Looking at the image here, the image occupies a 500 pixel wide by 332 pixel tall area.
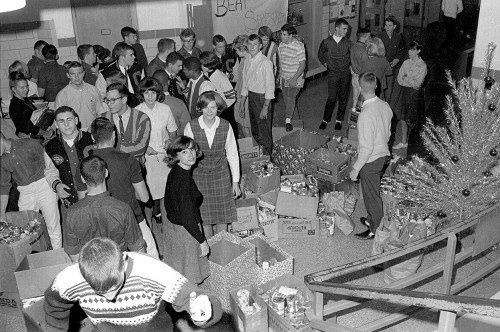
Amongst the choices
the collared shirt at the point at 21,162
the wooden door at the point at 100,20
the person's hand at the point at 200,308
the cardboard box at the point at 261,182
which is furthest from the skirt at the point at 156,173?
the wooden door at the point at 100,20

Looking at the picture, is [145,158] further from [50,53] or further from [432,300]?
[432,300]

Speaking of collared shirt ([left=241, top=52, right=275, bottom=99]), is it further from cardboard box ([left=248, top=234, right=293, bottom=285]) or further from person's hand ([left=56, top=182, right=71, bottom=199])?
person's hand ([left=56, top=182, right=71, bottom=199])

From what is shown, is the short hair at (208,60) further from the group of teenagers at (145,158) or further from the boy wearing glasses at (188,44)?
the boy wearing glasses at (188,44)

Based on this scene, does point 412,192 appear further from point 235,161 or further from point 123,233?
point 123,233

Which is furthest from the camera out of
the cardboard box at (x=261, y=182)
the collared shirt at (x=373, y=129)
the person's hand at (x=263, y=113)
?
the person's hand at (x=263, y=113)

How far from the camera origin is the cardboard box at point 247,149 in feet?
21.9

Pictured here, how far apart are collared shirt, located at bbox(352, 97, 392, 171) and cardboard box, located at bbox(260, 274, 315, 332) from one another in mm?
1529

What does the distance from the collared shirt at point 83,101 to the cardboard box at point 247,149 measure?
1.71 m

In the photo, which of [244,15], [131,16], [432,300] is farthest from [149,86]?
[244,15]

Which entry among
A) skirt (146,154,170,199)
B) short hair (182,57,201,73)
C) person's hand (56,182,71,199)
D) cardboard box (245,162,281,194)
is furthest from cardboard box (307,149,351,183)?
person's hand (56,182,71,199)

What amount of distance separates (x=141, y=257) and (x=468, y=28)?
526 inches

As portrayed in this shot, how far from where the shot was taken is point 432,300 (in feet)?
7.22

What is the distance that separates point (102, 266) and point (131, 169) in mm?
2096

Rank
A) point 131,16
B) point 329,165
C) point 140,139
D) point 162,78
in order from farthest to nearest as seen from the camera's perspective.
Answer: point 131,16
point 329,165
point 162,78
point 140,139
